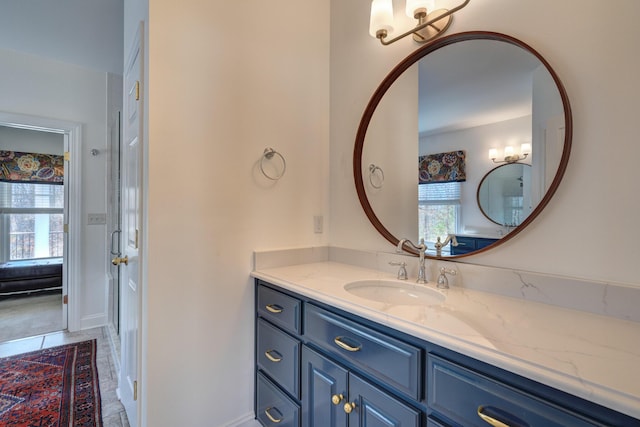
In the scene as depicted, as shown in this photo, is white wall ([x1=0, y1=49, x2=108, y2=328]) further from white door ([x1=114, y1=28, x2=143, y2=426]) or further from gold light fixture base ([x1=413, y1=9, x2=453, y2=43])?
gold light fixture base ([x1=413, y1=9, x2=453, y2=43])

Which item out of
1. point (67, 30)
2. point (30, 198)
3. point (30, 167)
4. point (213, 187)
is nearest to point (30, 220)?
point (30, 198)

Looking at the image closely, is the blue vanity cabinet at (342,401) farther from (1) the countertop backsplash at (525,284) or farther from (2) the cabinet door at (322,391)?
(1) the countertop backsplash at (525,284)

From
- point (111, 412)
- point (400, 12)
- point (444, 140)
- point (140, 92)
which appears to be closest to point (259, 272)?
point (140, 92)

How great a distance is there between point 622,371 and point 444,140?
1060 millimetres

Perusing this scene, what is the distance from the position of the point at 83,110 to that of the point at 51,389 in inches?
96.2

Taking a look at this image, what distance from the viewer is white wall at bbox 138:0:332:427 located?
4.23ft

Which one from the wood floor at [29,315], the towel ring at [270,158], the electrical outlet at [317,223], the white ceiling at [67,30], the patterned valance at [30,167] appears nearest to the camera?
the towel ring at [270,158]

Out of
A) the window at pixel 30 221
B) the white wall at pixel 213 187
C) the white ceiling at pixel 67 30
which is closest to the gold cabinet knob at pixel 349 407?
the white wall at pixel 213 187

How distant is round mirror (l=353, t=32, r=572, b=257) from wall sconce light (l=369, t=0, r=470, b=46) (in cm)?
6

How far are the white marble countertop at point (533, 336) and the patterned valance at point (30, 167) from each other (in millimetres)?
5304

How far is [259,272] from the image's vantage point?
4.99 feet

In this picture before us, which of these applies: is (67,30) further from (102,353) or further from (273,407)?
(273,407)

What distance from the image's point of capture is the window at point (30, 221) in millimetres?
4297

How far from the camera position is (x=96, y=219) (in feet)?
9.88
